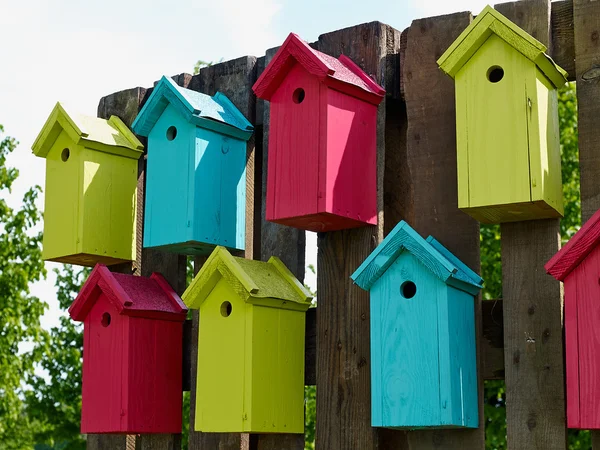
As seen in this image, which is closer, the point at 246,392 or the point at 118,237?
the point at 246,392

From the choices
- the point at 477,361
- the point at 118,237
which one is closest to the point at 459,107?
the point at 477,361

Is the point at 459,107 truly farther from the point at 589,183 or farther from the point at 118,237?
the point at 118,237

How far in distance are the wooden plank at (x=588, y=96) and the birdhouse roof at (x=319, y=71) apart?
74cm

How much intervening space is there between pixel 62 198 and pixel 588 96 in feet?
7.54

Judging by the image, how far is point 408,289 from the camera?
137 inches

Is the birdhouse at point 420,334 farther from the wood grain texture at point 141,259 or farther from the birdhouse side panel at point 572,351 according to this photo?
the wood grain texture at point 141,259

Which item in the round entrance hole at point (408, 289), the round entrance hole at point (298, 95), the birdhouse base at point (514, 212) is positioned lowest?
the round entrance hole at point (408, 289)

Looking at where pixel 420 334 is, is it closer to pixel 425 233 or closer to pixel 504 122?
pixel 425 233

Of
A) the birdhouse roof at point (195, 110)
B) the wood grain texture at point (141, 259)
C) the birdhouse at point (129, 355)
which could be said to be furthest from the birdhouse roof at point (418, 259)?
the wood grain texture at point (141, 259)

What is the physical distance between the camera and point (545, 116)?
3.35 metres

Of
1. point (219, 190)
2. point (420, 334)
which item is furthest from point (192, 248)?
point (420, 334)

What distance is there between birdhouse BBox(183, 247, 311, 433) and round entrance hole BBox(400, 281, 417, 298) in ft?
1.61

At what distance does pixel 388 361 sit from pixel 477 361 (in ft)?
1.01

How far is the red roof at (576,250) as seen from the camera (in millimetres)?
3037
